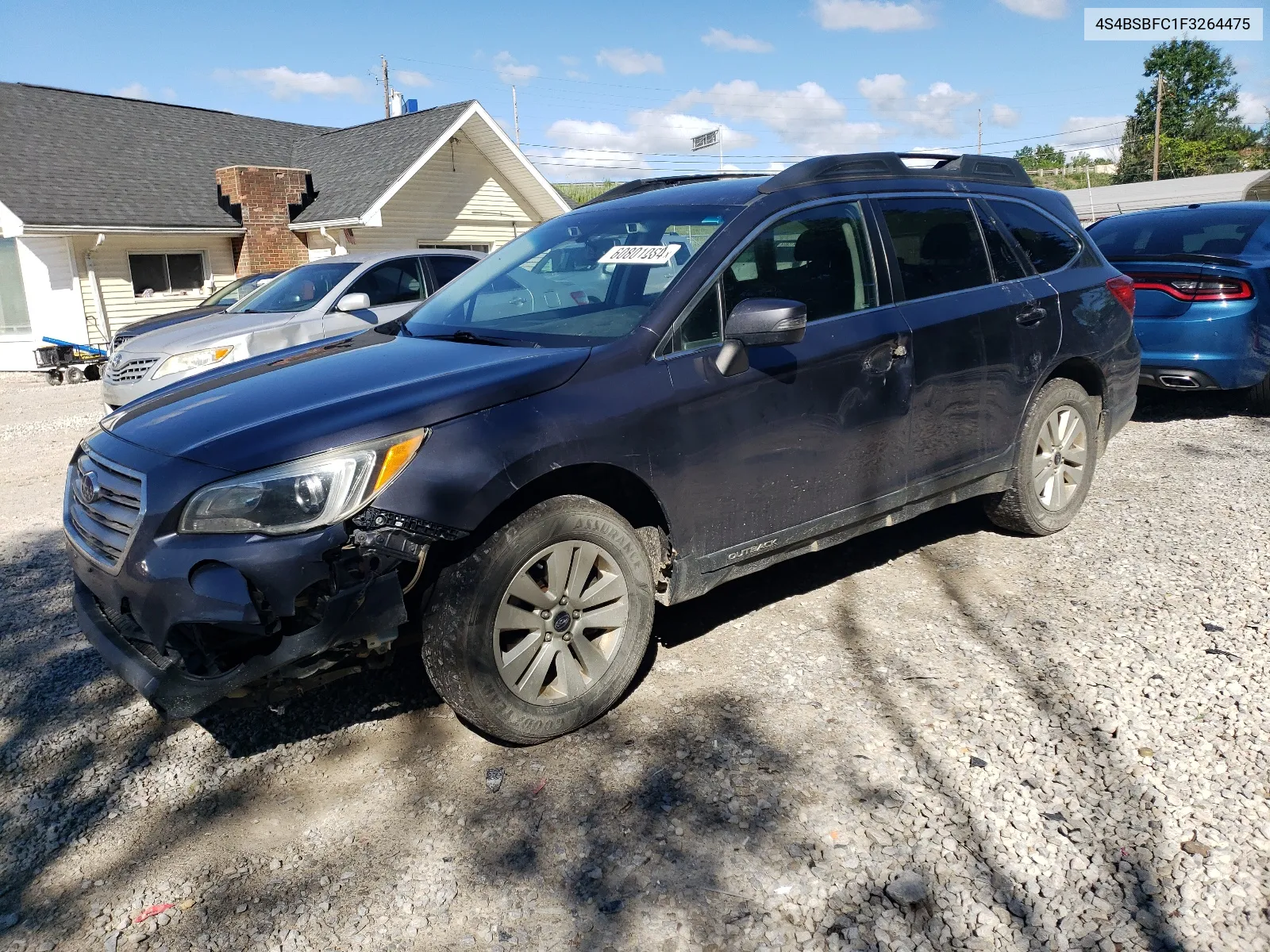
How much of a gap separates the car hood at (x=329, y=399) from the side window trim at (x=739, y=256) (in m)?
0.30

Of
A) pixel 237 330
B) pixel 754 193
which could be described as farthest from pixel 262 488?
pixel 237 330

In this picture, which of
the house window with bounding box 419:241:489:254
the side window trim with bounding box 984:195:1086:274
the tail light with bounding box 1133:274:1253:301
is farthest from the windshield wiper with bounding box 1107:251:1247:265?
the house window with bounding box 419:241:489:254

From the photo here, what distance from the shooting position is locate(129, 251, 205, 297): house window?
18.5 meters

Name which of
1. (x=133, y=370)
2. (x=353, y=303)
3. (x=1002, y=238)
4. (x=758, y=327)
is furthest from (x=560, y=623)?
(x=133, y=370)

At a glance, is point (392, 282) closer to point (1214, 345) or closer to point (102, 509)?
point (102, 509)

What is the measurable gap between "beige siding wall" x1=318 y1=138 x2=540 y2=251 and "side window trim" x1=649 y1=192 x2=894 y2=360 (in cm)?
1719

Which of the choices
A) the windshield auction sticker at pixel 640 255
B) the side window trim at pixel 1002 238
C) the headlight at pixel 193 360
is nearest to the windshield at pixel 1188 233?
the side window trim at pixel 1002 238

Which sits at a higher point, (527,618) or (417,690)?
(527,618)

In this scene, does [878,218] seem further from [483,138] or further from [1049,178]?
[1049,178]

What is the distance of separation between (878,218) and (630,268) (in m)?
1.22

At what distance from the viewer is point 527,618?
3.17m

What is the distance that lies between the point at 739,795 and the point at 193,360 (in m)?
7.60

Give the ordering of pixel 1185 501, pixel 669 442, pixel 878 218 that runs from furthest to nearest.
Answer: pixel 1185 501 < pixel 878 218 < pixel 669 442

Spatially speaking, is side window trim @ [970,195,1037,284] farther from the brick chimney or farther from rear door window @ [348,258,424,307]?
the brick chimney
